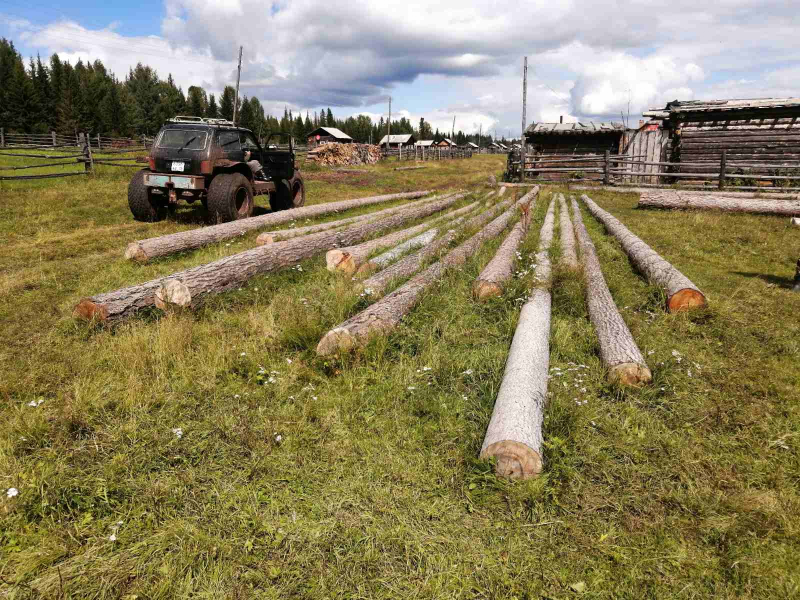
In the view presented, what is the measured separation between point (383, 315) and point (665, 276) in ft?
12.9

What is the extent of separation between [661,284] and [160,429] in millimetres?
5863

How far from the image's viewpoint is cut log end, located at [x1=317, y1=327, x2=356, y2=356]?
409 centimetres

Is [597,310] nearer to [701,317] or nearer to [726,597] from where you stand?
[701,317]

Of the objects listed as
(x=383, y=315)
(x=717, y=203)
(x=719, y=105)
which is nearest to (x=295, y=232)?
(x=383, y=315)

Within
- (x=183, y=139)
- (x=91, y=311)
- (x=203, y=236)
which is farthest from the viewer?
(x=183, y=139)

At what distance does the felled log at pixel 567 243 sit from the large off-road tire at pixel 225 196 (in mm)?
7030

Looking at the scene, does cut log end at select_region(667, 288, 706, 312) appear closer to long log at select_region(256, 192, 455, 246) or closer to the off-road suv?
long log at select_region(256, 192, 455, 246)

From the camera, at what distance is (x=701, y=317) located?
Answer: 5.21m

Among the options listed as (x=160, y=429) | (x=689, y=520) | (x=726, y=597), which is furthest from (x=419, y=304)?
(x=726, y=597)

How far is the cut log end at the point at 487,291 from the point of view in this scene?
5555 millimetres

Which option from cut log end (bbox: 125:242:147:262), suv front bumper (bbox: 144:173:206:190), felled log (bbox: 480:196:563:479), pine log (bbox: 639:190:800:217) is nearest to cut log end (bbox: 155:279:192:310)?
cut log end (bbox: 125:242:147:262)

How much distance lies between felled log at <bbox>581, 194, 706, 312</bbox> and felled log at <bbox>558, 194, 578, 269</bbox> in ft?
3.16

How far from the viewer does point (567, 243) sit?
8477 mm

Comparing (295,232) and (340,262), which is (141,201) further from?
(340,262)
